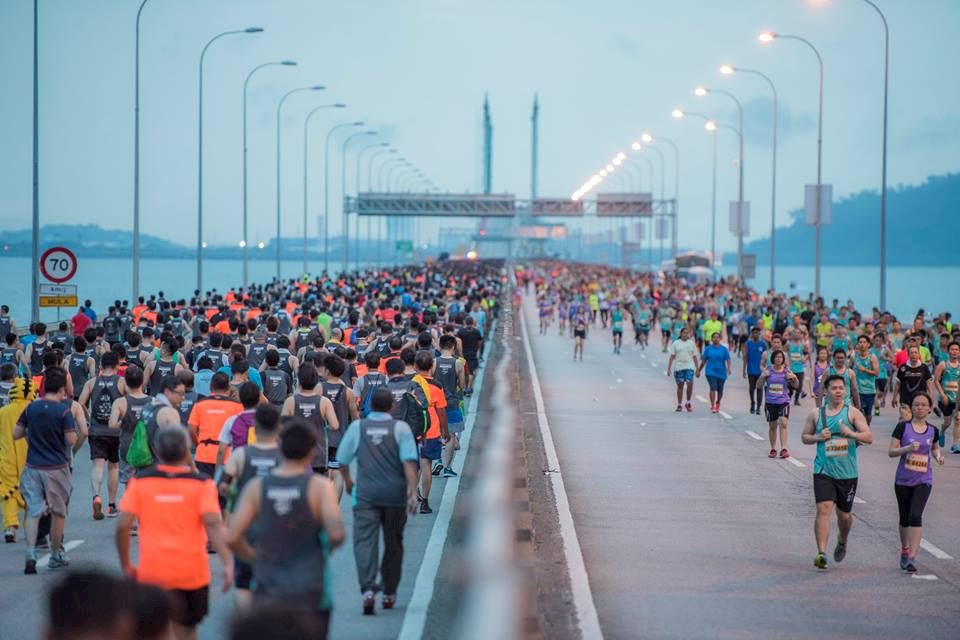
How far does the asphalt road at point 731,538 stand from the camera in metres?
10.6

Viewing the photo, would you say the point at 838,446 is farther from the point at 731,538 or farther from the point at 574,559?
the point at 574,559

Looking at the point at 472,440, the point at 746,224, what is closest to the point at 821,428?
the point at 472,440

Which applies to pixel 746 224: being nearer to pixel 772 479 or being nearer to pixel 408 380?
pixel 772 479

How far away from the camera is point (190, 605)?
7871mm

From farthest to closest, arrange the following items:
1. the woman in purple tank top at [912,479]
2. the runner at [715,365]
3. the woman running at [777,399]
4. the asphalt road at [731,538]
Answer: the runner at [715,365] → the woman running at [777,399] → the woman in purple tank top at [912,479] → the asphalt road at [731,538]

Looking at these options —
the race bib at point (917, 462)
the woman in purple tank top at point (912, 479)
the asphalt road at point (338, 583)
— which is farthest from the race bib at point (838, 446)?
the asphalt road at point (338, 583)

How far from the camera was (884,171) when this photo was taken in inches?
1631

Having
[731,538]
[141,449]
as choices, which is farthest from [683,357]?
[141,449]

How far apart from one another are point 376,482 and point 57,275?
582 inches

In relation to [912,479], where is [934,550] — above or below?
below

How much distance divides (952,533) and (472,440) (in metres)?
7.48

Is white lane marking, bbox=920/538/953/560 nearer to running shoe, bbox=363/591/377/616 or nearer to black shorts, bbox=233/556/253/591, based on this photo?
running shoe, bbox=363/591/377/616

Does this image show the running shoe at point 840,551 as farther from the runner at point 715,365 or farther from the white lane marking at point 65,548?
the runner at point 715,365

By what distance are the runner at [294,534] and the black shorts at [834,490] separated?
5633mm
